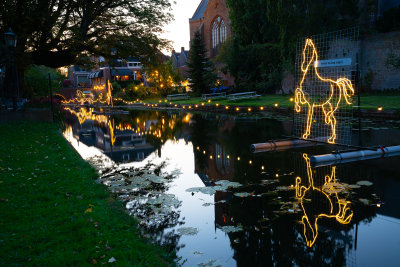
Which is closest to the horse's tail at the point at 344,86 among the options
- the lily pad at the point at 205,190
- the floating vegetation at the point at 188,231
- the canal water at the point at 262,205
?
the canal water at the point at 262,205

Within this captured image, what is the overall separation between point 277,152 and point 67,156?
5956 mm

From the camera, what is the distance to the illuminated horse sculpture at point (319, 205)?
176 inches

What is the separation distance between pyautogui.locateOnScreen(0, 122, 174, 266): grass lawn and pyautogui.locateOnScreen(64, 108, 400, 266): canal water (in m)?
0.42

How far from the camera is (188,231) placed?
4531 millimetres

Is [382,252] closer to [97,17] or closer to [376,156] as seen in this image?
[376,156]

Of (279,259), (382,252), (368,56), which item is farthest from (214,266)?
(368,56)

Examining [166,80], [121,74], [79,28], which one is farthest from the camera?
[121,74]

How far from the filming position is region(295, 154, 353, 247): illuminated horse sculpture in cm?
446

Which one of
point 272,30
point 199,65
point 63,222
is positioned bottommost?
point 63,222

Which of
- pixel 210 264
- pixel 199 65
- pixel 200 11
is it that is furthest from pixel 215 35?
pixel 210 264

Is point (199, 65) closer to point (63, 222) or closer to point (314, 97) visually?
point (314, 97)

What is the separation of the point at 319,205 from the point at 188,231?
2.21 metres

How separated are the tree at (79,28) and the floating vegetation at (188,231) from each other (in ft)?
52.5

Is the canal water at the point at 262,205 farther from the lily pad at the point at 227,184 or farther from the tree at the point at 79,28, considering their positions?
the tree at the point at 79,28
